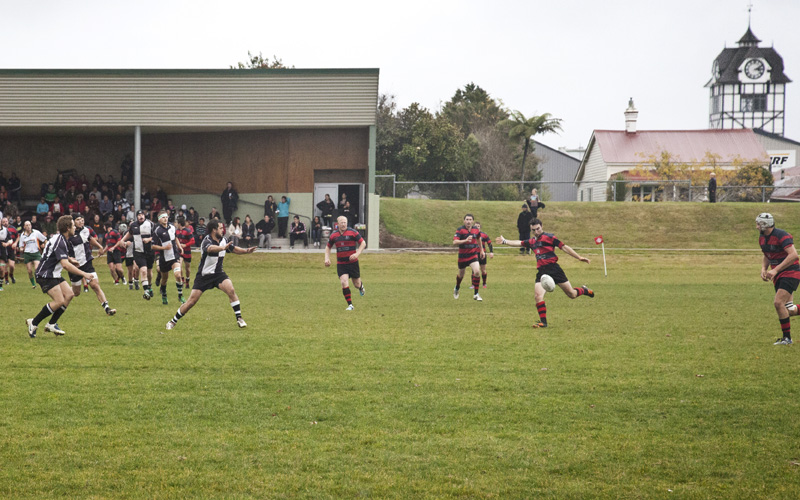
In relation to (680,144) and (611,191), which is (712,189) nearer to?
(611,191)

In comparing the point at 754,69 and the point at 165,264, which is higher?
the point at 754,69

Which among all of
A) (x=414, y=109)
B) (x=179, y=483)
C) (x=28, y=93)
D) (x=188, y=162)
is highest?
(x=414, y=109)

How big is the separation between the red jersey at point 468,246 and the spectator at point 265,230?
1574 centimetres

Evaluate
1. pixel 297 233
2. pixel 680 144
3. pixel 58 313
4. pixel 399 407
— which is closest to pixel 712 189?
pixel 680 144

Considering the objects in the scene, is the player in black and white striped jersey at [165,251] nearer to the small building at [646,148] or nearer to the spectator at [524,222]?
the spectator at [524,222]

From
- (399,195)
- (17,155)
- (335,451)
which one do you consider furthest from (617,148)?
(335,451)

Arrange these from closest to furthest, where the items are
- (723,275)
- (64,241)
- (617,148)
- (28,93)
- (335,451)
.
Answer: (335,451) < (64,241) < (723,275) < (28,93) < (617,148)

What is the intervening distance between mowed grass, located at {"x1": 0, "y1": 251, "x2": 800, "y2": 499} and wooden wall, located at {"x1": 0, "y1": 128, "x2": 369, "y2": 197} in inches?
867

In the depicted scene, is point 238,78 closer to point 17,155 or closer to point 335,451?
point 17,155

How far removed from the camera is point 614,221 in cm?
4034

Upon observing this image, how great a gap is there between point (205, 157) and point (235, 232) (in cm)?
682

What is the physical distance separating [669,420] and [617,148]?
52.5 metres

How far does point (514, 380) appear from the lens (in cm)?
866

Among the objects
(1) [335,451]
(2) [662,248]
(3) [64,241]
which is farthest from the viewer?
(2) [662,248]
